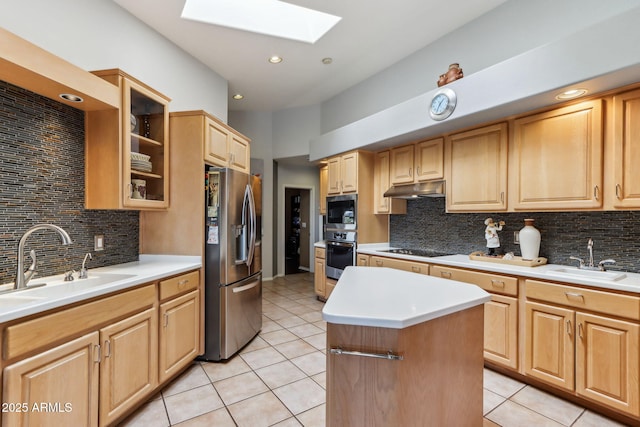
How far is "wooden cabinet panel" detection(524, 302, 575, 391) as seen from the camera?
1957 mm

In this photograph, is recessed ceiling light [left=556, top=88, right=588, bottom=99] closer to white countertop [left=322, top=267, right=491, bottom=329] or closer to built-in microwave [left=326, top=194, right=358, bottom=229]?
white countertop [left=322, top=267, right=491, bottom=329]

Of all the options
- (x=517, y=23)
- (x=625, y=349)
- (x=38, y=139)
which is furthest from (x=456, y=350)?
(x=517, y=23)

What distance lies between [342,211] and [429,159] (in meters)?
1.35

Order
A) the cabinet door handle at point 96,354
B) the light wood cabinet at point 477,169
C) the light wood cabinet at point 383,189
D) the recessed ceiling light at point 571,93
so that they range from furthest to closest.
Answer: the light wood cabinet at point 383,189 → the light wood cabinet at point 477,169 → the recessed ceiling light at point 571,93 → the cabinet door handle at point 96,354

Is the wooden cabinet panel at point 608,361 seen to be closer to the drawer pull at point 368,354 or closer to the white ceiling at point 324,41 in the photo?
the drawer pull at point 368,354

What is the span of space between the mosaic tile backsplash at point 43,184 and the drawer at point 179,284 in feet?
1.97

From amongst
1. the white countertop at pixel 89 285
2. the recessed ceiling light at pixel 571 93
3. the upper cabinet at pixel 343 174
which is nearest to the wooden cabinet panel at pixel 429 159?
the upper cabinet at pixel 343 174

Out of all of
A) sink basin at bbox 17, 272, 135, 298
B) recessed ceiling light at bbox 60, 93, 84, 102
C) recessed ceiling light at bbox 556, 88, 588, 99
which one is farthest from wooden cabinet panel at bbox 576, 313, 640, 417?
recessed ceiling light at bbox 60, 93, 84, 102

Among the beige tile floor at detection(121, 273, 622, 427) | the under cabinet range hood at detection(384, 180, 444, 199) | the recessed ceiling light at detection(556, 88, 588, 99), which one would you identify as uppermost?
the recessed ceiling light at detection(556, 88, 588, 99)

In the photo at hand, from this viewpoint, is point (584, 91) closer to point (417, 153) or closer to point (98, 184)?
point (417, 153)

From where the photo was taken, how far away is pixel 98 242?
2.20 meters

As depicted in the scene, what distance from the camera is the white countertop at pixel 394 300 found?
43.1 inches

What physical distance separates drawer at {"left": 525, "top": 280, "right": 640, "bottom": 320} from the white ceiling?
2.51m

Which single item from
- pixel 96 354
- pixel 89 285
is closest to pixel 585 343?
pixel 96 354
